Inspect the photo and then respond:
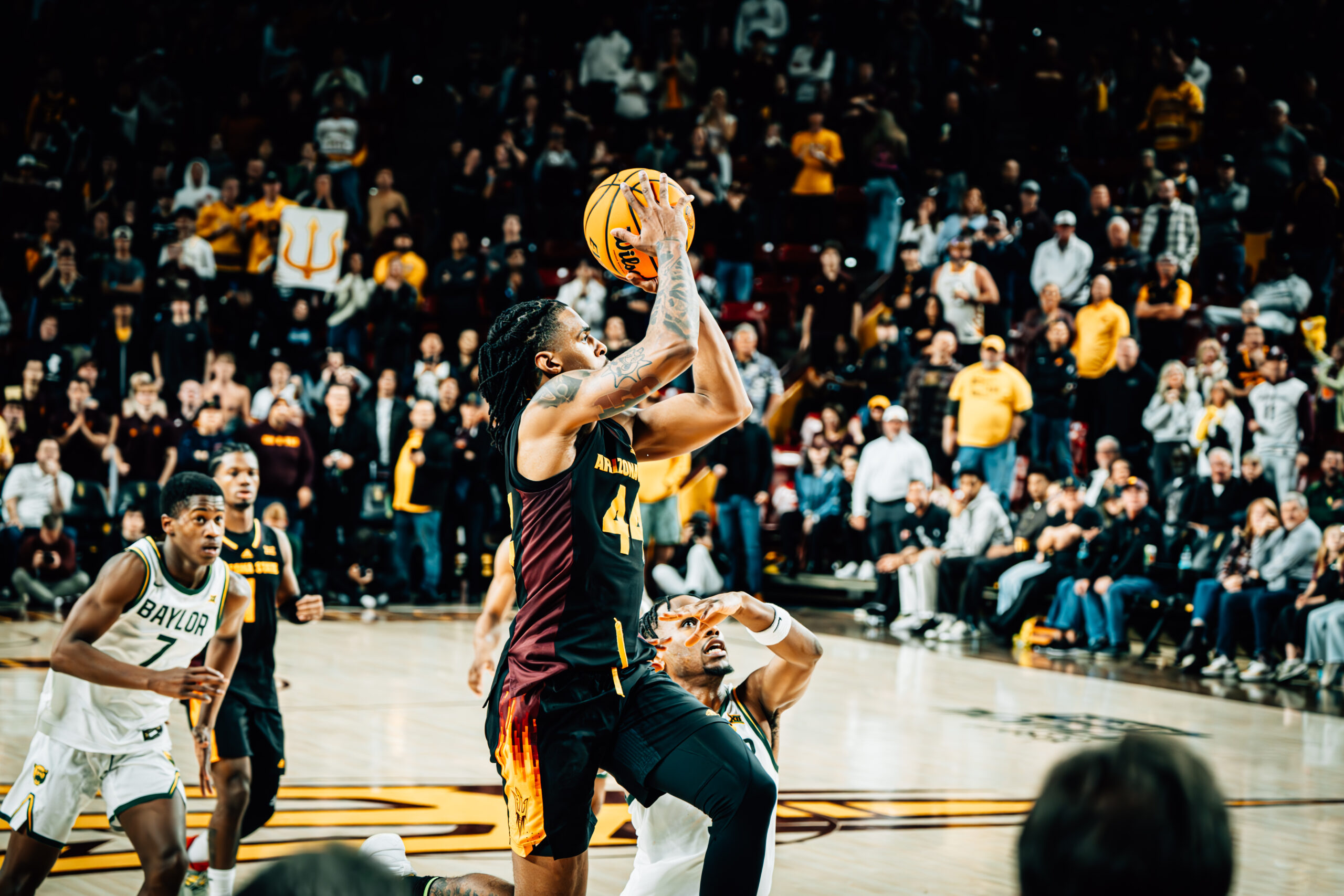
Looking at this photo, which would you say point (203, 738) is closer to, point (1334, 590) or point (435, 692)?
point (435, 692)

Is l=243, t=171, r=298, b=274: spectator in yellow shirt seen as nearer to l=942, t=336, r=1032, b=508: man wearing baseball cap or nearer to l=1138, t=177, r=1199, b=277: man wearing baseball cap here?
l=942, t=336, r=1032, b=508: man wearing baseball cap

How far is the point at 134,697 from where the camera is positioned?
466 cm

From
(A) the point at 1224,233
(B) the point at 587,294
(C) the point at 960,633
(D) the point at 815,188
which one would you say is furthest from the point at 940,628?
(D) the point at 815,188

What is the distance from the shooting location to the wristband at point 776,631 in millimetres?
4051

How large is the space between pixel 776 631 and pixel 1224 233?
1318 centimetres

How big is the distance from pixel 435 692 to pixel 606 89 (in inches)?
479

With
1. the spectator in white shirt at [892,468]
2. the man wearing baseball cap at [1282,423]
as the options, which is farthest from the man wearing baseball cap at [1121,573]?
the spectator in white shirt at [892,468]

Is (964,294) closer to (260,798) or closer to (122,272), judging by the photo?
(122,272)

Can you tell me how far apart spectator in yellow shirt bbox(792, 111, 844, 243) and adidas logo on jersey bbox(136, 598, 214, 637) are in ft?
46.5

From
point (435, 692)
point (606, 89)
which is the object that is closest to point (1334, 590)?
point (435, 692)

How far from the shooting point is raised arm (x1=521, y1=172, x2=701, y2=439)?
11.5ft

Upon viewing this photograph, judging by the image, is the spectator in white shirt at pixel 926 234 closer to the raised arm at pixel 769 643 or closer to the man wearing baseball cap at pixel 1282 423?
the man wearing baseball cap at pixel 1282 423

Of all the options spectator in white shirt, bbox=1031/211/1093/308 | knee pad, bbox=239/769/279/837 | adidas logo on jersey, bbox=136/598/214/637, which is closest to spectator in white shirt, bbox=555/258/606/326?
spectator in white shirt, bbox=1031/211/1093/308

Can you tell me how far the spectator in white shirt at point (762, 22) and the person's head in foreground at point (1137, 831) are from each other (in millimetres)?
19838
